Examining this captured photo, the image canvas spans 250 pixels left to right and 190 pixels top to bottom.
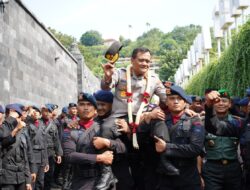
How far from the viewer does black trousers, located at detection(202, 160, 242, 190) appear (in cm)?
632

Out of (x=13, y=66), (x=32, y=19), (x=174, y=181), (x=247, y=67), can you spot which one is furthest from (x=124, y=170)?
(x=32, y=19)

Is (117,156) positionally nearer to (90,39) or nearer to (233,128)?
(233,128)

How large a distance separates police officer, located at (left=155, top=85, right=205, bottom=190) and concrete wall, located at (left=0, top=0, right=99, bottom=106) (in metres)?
6.37

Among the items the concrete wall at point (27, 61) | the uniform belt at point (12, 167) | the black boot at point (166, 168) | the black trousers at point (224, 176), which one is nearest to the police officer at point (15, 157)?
the uniform belt at point (12, 167)

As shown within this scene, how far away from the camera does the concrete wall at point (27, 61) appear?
1150cm

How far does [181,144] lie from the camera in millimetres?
5152

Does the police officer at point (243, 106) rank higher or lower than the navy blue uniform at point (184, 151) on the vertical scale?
higher

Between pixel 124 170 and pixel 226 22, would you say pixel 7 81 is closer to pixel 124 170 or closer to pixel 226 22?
pixel 124 170

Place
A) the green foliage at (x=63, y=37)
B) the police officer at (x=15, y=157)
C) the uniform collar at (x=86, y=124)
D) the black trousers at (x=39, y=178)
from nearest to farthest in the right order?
the uniform collar at (x=86, y=124) < the police officer at (x=15, y=157) < the black trousers at (x=39, y=178) < the green foliage at (x=63, y=37)

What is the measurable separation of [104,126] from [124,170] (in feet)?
2.11

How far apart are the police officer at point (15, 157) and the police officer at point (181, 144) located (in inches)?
122

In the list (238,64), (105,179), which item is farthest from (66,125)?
(105,179)

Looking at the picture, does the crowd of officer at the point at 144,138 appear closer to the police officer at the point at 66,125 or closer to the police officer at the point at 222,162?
A: the police officer at the point at 222,162

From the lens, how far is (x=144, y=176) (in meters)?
5.56
